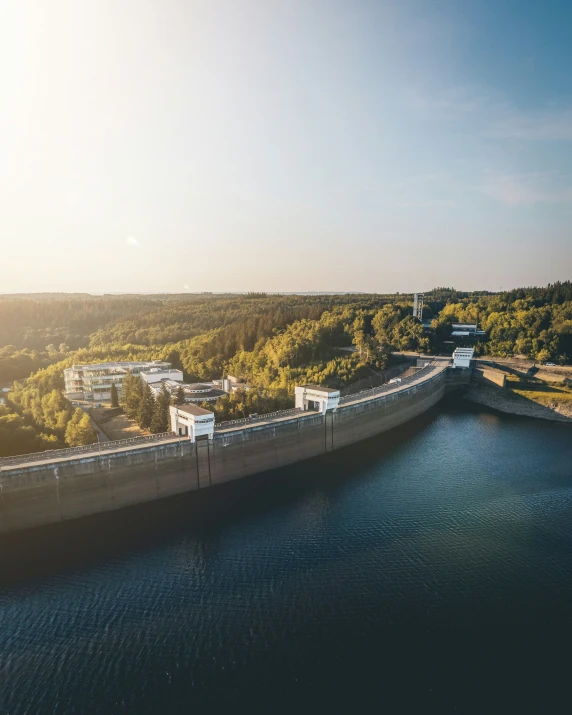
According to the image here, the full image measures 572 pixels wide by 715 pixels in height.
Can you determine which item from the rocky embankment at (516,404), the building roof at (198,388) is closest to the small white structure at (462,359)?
the rocky embankment at (516,404)

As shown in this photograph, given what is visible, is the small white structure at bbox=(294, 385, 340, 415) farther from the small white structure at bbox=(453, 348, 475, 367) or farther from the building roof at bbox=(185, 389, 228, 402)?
the small white structure at bbox=(453, 348, 475, 367)

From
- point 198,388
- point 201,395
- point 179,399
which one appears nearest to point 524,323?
point 198,388

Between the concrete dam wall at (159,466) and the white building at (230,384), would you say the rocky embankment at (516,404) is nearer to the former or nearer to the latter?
the concrete dam wall at (159,466)

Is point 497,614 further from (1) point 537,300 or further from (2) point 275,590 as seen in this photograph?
(1) point 537,300

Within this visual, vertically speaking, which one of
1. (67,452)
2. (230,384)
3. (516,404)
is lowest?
(516,404)

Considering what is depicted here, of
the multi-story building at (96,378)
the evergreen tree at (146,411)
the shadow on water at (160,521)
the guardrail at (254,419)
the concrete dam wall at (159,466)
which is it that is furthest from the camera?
the multi-story building at (96,378)

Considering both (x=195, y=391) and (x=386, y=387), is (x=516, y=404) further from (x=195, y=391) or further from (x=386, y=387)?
(x=195, y=391)

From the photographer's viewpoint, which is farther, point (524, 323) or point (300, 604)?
point (524, 323)
